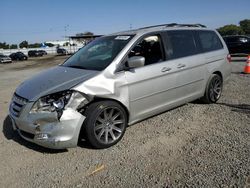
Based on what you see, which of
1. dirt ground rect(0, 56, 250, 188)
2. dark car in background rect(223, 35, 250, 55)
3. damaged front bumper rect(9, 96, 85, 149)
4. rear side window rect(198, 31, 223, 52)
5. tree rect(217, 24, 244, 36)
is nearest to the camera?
dirt ground rect(0, 56, 250, 188)

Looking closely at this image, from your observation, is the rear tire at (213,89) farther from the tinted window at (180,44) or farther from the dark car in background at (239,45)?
the dark car in background at (239,45)

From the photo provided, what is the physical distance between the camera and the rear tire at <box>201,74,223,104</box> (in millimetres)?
5957

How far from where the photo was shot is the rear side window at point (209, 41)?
585cm

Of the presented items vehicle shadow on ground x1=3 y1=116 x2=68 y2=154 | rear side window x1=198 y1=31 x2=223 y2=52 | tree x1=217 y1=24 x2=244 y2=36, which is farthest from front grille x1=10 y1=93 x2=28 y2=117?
tree x1=217 y1=24 x2=244 y2=36

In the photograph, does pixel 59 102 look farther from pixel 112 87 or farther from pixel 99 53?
pixel 99 53

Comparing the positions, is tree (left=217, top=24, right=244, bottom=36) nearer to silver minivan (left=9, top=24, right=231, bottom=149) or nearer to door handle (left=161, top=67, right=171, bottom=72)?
silver minivan (left=9, top=24, right=231, bottom=149)

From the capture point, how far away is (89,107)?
3.98 meters

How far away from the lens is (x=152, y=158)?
3814mm

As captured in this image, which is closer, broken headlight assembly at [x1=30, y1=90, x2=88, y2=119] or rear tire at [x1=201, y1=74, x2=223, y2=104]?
broken headlight assembly at [x1=30, y1=90, x2=88, y2=119]

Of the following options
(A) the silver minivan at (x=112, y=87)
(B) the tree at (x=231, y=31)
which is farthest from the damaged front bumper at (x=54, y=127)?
(B) the tree at (x=231, y=31)

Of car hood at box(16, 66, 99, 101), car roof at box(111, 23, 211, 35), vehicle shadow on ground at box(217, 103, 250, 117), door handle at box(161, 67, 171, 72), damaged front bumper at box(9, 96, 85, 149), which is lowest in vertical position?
vehicle shadow on ground at box(217, 103, 250, 117)

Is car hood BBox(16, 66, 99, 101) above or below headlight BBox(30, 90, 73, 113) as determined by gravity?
above

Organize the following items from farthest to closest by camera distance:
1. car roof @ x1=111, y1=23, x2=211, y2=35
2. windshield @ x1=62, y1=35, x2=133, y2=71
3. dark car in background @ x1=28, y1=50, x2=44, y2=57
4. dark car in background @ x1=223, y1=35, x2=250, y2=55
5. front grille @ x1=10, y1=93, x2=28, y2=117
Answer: dark car in background @ x1=28, y1=50, x2=44, y2=57 < dark car in background @ x1=223, y1=35, x2=250, y2=55 < car roof @ x1=111, y1=23, x2=211, y2=35 < windshield @ x1=62, y1=35, x2=133, y2=71 < front grille @ x1=10, y1=93, x2=28, y2=117

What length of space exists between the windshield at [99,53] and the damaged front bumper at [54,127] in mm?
955
